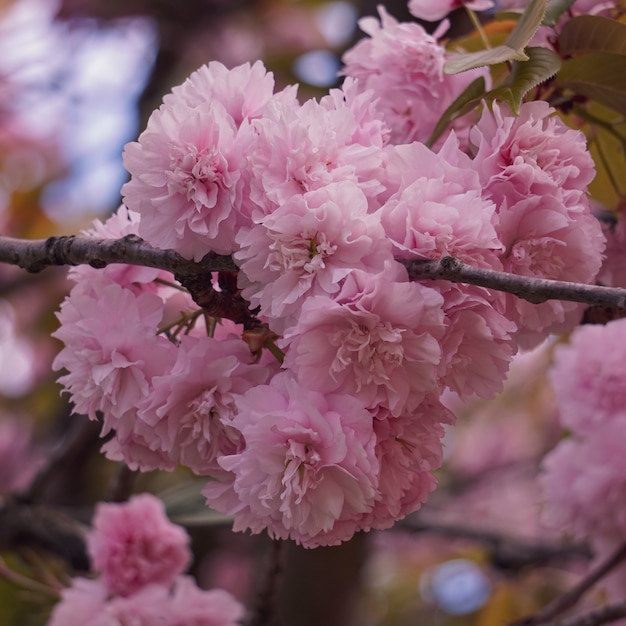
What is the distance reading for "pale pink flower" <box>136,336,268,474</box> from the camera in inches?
21.9

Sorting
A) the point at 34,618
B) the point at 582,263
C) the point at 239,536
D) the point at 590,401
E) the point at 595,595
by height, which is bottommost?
the point at 239,536

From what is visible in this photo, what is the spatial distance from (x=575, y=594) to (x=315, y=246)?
749mm

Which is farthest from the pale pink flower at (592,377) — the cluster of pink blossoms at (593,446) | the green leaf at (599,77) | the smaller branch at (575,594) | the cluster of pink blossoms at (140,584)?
the cluster of pink blossoms at (140,584)

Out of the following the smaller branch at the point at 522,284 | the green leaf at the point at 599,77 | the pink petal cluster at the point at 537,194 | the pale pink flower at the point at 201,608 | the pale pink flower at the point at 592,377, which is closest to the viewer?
the smaller branch at the point at 522,284

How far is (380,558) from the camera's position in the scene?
9.01ft

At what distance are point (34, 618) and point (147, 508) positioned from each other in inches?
17.4

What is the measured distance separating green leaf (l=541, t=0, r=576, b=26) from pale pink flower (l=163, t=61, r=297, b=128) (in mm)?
241

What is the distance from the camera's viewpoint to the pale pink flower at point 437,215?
50cm

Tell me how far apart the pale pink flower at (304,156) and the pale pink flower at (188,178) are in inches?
0.7

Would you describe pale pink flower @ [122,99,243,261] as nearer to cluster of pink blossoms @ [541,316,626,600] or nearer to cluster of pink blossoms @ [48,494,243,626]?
cluster of pink blossoms @ [48,494,243,626]

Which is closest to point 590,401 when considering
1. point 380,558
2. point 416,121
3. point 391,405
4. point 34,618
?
point 416,121

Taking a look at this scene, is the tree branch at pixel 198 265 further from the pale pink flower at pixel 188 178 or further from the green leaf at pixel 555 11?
the green leaf at pixel 555 11

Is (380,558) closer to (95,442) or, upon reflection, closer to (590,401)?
(95,442)

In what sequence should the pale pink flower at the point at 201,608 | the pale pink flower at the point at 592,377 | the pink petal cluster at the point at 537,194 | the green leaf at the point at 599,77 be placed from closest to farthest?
the pink petal cluster at the point at 537,194
the green leaf at the point at 599,77
the pale pink flower at the point at 201,608
the pale pink flower at the point at 592,377
